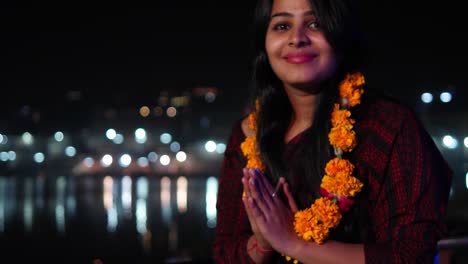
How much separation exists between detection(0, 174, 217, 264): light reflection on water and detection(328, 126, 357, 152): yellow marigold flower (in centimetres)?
1596

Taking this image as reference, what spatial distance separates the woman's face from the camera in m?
1.82

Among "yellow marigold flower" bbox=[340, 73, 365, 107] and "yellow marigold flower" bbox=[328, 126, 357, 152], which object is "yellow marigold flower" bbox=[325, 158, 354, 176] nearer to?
"yellow marigold flower" bbox=[328, 126, 357, 152]

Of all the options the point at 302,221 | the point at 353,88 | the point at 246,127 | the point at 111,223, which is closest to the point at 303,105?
the point at 353,88

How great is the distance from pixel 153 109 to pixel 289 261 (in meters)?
72.6

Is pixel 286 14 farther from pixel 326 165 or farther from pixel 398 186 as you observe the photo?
pixel 398 186

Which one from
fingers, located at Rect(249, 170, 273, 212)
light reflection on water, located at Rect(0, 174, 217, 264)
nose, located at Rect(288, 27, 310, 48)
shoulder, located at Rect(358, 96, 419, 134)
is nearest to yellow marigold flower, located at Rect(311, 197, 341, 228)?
fingers, located at Rect(249, 170, 273, 212)

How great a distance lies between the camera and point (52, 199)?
4734 cm

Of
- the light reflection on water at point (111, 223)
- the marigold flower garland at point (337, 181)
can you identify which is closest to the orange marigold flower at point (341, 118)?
the marigold flower garland at point (337, 181)

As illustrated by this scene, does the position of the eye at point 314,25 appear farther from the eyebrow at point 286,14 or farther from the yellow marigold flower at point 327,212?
the yellow marigold flower at point 327,212

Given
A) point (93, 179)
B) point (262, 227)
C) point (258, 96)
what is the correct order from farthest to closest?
point (93, 179) → point (258, 96) → point (262, 227)

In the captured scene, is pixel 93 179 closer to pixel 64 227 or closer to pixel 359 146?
pixel 64 227

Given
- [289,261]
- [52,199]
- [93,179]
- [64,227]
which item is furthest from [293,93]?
[93,179]

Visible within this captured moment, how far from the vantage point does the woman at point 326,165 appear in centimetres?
167

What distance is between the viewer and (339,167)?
179 cm
